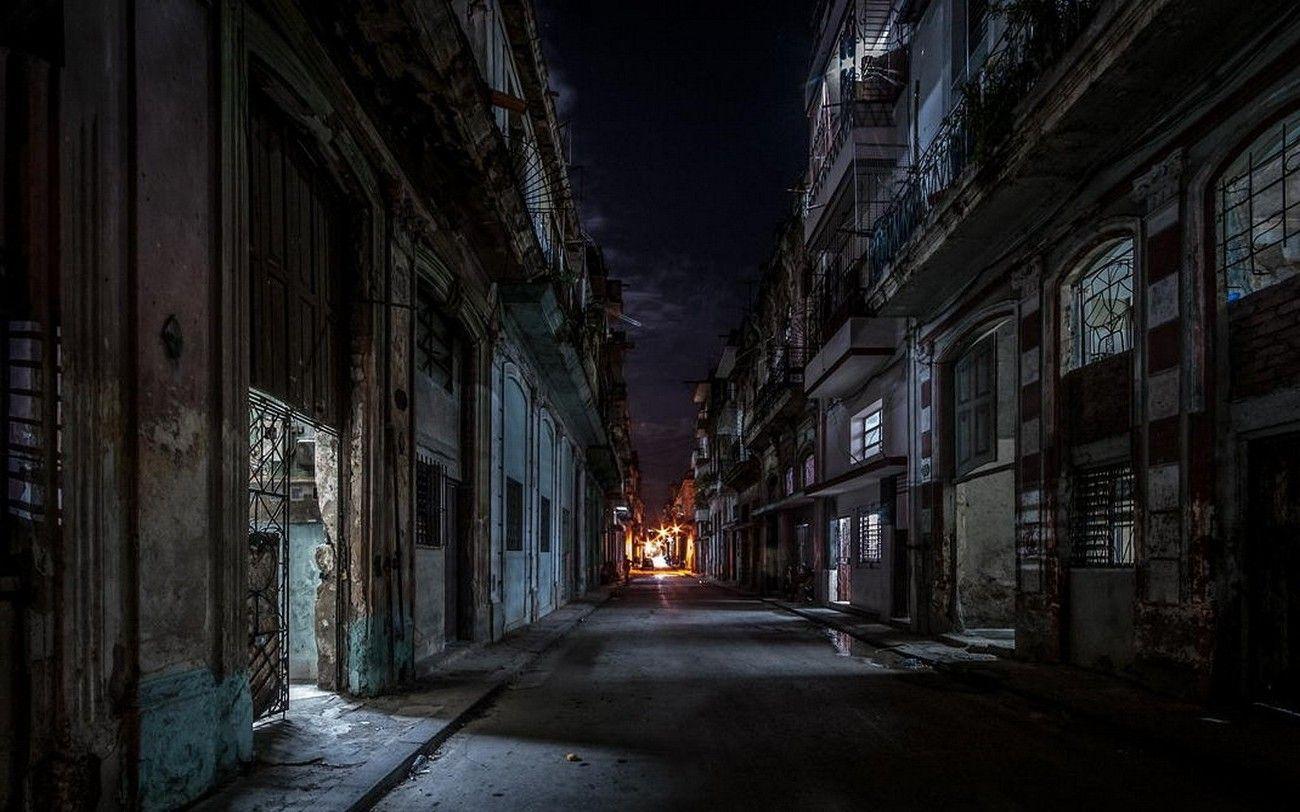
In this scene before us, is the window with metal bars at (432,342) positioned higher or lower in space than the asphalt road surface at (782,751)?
higher

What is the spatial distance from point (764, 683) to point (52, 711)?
708 centimetres

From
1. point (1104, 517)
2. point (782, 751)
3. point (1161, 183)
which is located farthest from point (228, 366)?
point (1104, 517)

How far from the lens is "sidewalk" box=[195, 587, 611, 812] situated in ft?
15.7

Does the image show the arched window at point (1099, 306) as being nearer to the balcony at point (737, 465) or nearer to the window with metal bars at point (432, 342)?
the window with metal bars at point (432, 342)

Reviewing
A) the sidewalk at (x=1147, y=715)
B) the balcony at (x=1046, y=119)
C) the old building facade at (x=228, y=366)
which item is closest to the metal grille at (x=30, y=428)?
the old building facade at (x=228, y=366)

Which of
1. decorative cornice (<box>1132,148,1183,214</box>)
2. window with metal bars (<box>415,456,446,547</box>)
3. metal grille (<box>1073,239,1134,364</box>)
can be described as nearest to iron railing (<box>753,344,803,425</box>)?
metal grille (<box>1073,239,1134,364</box>)

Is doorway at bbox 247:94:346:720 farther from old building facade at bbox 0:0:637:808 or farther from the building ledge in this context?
the building ledge

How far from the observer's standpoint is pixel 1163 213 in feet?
28.9

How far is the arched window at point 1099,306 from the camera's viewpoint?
10.0 meters

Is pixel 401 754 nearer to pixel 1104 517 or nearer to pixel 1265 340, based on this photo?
pixel 1265 340

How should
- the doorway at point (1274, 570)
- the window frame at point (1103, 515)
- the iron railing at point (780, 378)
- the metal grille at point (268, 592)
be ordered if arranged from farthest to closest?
1. the iron railing at point (780, 378)
2. the window frame at point (1103, 515)
3. the doorway at point (1274, 570)
4. the metal grille at point (268, 592)

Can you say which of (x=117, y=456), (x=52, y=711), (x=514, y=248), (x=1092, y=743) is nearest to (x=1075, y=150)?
(x=1092, y=743)

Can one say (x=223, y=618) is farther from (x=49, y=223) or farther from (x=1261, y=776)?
(x=1261, y=776)

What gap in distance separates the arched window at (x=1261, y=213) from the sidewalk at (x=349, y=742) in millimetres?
7803
